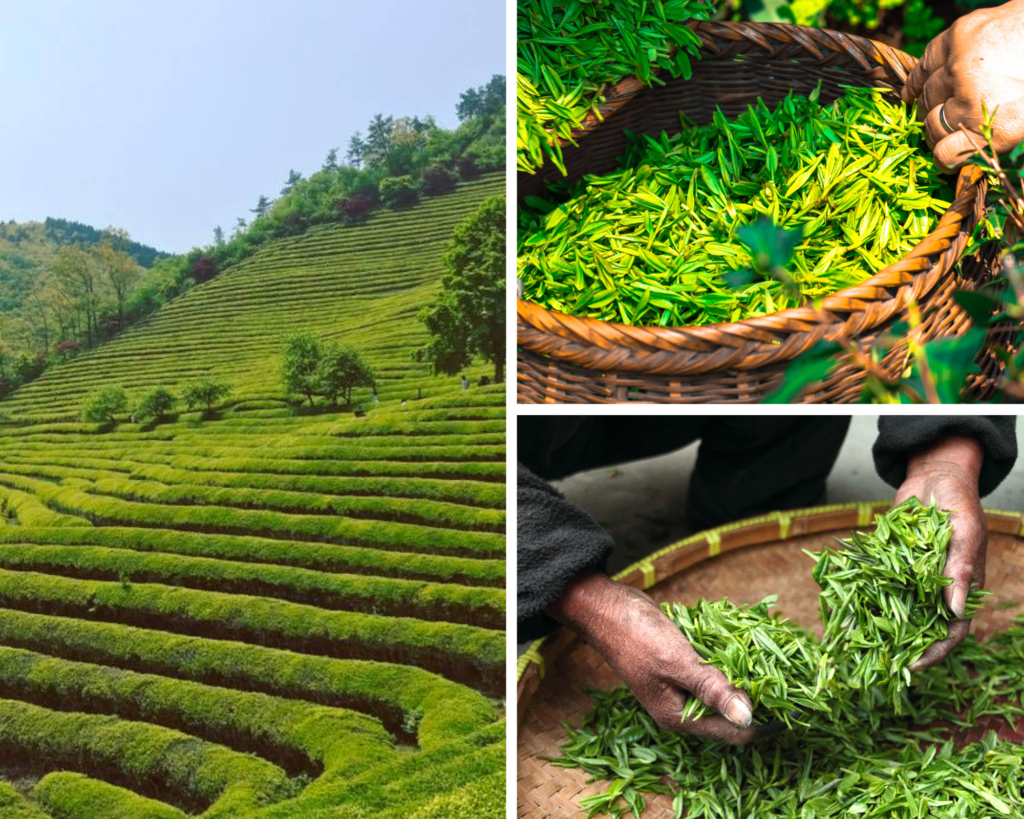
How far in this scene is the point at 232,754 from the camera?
2.23 metres

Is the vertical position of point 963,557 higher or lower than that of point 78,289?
lower

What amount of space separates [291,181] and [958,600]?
2.68 metres

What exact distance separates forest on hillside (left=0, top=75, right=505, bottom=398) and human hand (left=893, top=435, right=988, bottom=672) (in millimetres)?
2261

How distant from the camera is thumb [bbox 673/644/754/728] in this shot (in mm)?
1194

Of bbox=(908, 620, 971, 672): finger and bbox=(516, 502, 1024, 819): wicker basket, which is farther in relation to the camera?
bbox=(516, 502, 1024, 819): wicker basket

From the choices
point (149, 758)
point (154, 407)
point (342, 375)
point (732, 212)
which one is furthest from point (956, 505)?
point (154, 407)

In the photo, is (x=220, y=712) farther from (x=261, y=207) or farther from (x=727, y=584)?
(x=261, y=207)

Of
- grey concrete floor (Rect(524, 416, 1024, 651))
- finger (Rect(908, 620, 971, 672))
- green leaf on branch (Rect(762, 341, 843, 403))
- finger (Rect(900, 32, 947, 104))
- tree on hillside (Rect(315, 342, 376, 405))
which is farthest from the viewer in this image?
tree on hillside (Rect(315, 342, 376, 405))

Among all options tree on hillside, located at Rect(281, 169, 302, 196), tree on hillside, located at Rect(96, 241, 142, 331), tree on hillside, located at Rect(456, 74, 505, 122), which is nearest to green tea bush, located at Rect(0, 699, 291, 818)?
tree on hillside, located at Rect(96, 241, 142, 331)

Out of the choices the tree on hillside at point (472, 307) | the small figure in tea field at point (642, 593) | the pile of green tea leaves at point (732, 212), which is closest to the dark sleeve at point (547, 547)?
the small figure in tea field at point (642, 593)

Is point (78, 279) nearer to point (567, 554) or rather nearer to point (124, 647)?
point (124, 647)

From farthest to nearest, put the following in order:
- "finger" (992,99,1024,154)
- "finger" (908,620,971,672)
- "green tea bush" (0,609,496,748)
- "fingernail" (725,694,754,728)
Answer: "green tea bush" (0,609,496,748) → "finger" (992,99,1024,154) → "finger" (908,620,971,672) → "fingernail" (725,694,754,728)

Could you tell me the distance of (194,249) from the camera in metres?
3.28

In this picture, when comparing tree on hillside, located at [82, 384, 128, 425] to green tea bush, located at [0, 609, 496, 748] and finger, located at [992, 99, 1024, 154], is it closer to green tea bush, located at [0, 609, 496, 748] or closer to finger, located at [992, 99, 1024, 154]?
green tea bush, located at [0, 609, 496, 748]
